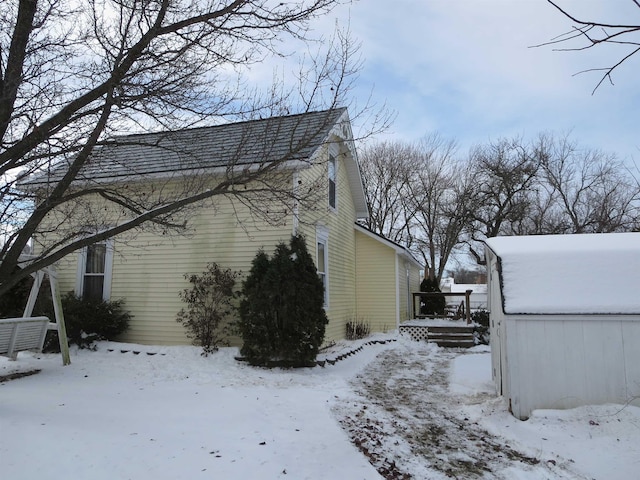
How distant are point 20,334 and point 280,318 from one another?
484 cm

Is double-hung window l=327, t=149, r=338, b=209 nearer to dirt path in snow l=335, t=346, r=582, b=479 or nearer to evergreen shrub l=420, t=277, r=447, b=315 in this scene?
dirt path in snow l=335, t=346, r=582, b=479

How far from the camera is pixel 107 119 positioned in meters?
5.52

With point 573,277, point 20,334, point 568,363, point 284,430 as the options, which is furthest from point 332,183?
point 284,430

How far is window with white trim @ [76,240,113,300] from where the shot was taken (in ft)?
37.2

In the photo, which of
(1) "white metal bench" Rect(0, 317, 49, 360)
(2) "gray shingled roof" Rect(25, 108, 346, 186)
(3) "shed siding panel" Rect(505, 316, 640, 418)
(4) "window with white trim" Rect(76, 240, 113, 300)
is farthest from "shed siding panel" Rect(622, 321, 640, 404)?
(4) "window with white trim" Rect(76, 240, 113, 300)

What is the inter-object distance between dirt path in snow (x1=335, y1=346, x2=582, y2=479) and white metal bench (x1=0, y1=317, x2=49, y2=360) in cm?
614

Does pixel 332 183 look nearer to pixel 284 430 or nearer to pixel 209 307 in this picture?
pixel 209 307

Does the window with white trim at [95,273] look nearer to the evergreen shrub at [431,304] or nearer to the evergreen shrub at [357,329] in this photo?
the evergreen shrub at [357,329]

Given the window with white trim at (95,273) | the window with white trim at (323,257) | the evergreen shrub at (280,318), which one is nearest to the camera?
the evergreen shrub at (280,318)

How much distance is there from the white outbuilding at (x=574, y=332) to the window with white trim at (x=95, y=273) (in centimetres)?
934

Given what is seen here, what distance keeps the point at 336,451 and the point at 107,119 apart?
4644 millimetres

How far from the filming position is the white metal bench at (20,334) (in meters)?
8.24

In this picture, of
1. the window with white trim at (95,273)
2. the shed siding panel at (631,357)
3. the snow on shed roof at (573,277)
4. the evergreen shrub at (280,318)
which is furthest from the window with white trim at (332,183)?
the shed siding panel at (631,357)

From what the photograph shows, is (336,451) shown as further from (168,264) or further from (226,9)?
(168,264)
